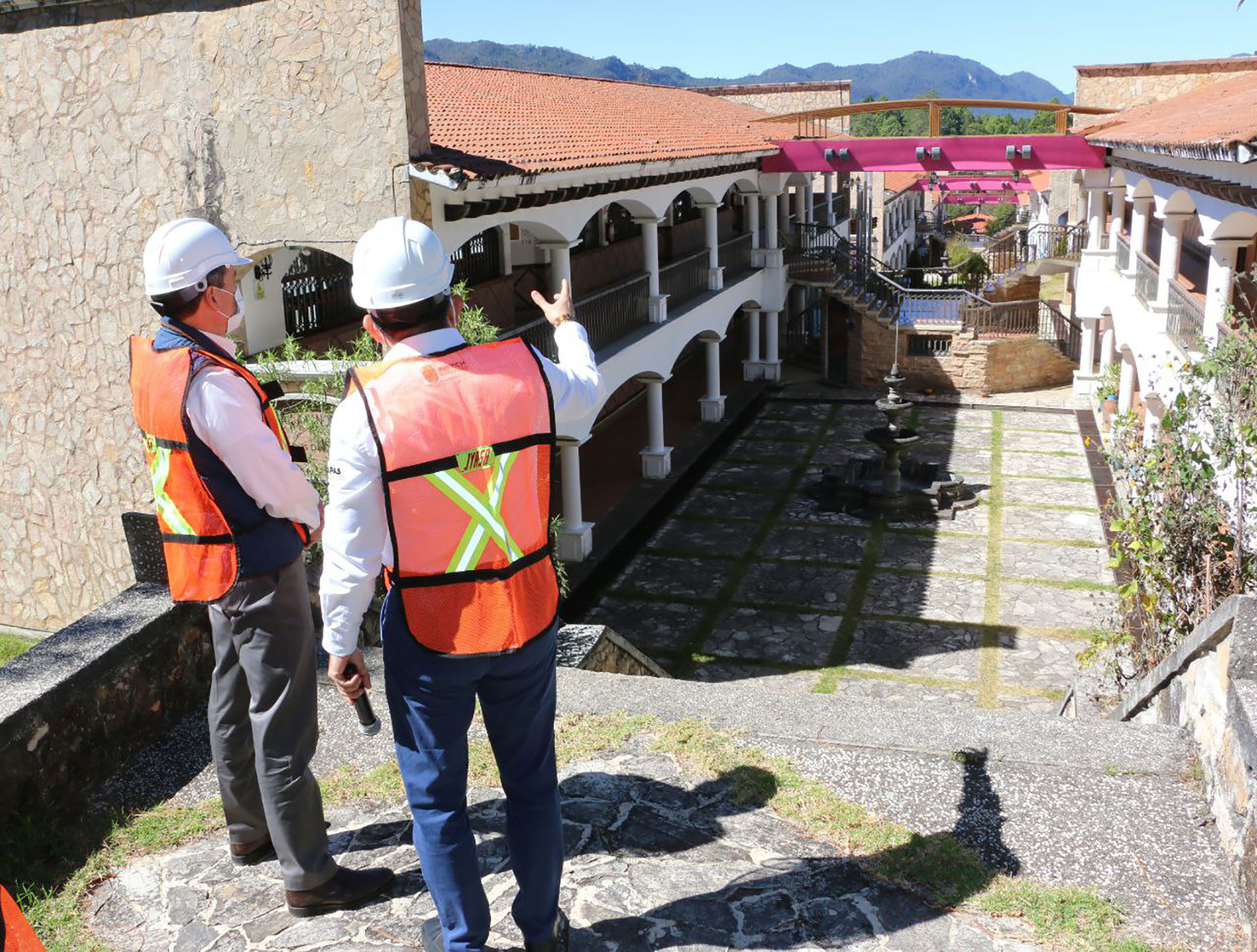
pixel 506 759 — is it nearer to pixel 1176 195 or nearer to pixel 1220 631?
pixel 1220 631

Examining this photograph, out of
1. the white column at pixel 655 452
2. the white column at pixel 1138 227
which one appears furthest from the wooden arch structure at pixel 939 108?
the white column at pixel 655 452

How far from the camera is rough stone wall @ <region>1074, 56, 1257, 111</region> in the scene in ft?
83.4

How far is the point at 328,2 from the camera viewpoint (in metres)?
9.05

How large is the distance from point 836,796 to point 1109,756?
1.08 meters

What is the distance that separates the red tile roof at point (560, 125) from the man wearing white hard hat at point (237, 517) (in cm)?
606

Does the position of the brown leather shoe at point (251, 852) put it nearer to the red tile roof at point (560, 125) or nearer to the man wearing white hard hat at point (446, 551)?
the man wearing white hard hat at point (446, 551)

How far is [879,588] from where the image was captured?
13.5 m

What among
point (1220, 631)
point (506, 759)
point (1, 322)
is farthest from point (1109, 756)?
point (1, 322)

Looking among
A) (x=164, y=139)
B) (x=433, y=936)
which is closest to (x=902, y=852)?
(x=433, y=936)

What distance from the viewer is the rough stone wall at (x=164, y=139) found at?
9.22 m

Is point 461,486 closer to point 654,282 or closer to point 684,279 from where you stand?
point 654,282

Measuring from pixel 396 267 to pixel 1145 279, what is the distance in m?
16.5

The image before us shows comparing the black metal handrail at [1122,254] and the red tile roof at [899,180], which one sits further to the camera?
the red tile roof at [899,180]

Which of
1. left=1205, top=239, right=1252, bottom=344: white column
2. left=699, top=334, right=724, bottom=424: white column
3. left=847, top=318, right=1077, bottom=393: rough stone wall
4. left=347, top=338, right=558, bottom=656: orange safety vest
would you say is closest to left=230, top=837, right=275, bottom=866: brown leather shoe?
left=347, top=338, right=558, bottom=656: orange safety vest
